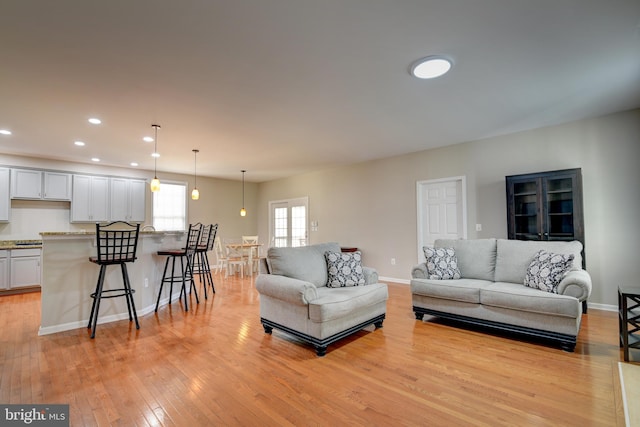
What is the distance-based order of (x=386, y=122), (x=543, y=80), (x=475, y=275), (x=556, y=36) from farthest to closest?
(x=386, y=122) < (x=475, y=275) < (x=543, y=80) < (x=556, y=36)

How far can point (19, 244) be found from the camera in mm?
5422

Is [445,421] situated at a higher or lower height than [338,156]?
lower

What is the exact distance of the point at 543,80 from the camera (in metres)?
3.03

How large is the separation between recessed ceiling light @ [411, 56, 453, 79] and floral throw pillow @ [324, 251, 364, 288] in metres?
2.05

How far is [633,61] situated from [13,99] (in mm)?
6095

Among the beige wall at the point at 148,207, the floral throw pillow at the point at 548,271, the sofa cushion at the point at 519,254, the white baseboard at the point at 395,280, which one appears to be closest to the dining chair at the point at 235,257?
the beige wall at the point at 148,207

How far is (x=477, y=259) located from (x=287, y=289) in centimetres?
251

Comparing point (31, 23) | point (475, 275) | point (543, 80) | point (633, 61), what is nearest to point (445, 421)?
point (475, 275)

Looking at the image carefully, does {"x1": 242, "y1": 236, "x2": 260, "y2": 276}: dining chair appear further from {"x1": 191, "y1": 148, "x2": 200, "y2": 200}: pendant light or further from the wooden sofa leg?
the wooden sofa leg

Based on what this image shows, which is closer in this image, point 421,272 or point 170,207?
point 421,272

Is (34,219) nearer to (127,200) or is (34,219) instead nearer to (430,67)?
(127,200)

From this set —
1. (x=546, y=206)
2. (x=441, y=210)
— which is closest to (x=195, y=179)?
(x=441, y=210)

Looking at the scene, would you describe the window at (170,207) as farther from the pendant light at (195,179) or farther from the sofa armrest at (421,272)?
the sofa armrest at (421,272)

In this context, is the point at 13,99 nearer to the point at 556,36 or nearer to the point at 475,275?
the point at 556,36
